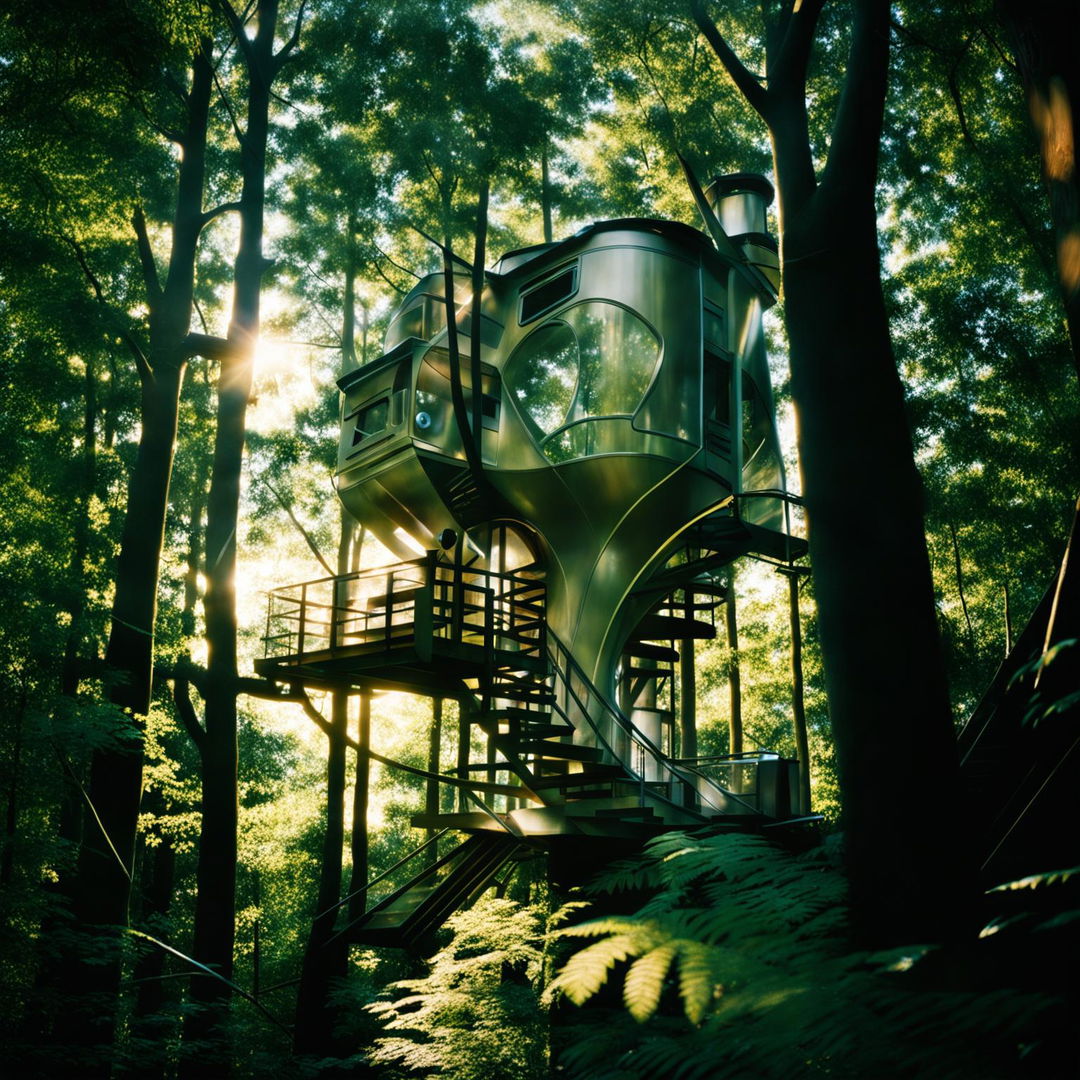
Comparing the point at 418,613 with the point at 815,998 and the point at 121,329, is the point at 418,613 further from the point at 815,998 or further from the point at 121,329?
the point at 815,998

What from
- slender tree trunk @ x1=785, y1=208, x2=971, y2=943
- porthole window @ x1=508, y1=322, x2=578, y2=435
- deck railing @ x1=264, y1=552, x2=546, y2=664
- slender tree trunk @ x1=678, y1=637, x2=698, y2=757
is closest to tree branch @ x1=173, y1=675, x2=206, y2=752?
deck railing @ x1=264, y1=552, x2=546, y2=664

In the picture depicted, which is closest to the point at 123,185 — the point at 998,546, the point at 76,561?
the point at 76,561

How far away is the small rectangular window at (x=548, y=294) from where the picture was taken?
13211 mm

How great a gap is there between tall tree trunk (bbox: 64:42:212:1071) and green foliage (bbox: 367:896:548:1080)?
3649mm

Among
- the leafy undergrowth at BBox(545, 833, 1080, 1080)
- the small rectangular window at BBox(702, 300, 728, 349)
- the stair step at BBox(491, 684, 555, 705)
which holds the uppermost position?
the small rectangular window at BBox(702, 300, 728, 349)

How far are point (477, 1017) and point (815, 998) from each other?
564 cm

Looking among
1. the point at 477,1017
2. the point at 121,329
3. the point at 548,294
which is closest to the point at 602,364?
the point at 548,294

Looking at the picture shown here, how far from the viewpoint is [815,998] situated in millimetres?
2248

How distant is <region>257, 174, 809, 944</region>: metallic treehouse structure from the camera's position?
11125mm

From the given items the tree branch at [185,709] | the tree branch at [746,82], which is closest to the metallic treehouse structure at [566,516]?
the tree branch at [185,709]

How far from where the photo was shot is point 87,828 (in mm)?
10859

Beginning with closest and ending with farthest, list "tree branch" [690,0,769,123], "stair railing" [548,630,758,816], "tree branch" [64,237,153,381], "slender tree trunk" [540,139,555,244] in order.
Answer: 1. "tree branch" [690,0,769,123]
2. "stair railing" [548,630,758,816]
3. "tree branch" [64,237,153,381]
4. "slender tree trunk" [540,139,555,244]

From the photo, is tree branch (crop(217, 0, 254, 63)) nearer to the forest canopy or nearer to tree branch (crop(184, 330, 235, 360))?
the forest canopy

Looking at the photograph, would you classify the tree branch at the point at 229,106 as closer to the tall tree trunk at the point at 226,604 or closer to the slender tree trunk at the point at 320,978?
the tall tree trunk at the point at 226,604
